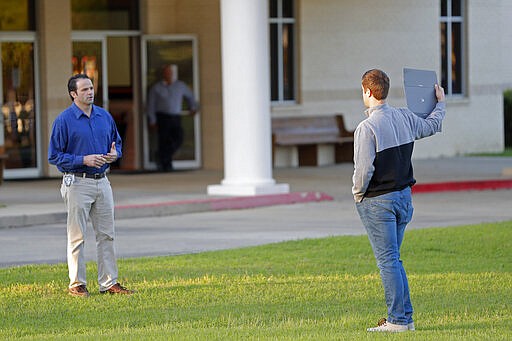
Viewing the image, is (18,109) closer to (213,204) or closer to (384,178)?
(213,204)

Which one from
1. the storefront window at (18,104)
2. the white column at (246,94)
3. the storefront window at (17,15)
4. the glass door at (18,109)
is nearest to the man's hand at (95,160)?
the white column at (246,94)

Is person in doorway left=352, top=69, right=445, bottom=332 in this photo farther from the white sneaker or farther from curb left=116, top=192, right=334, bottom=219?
curb left=116, top=192, right=334, bottom=219

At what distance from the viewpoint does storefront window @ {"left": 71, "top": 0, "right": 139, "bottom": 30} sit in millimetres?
23266

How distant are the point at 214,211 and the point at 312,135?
744 cm

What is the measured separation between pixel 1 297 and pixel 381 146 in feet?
12.3

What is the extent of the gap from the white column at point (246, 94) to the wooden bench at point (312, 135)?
561cm

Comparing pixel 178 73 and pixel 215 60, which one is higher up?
pixel 215 60

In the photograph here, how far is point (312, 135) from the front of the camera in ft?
82.1

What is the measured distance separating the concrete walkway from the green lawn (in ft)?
4.86

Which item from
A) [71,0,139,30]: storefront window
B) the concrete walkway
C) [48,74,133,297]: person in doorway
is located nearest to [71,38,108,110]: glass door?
[71,0,139,30]: storefront window

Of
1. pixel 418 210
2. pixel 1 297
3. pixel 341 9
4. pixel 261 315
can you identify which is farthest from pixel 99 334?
pixel 341 9

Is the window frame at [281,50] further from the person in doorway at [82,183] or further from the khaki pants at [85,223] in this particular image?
the khaki pants at [85,223]

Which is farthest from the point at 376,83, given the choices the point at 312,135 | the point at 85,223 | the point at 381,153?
the point at 312,135

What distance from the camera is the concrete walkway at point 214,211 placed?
14.3 meters
